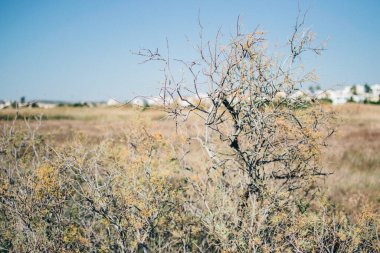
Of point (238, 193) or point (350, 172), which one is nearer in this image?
point (238, 193)

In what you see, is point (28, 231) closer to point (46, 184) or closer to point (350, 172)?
point (46, 184)

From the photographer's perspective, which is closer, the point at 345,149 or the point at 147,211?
the point at 147,211

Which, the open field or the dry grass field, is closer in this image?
the open field

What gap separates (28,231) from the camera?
5969 millimetres

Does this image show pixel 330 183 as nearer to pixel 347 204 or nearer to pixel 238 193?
pixel 347 204

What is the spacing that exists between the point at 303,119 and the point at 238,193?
2120 mm

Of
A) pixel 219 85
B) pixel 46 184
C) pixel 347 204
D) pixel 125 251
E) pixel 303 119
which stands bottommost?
pixel 347 204

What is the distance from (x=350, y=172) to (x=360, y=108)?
2851cm

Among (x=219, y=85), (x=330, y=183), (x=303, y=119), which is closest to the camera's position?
(x=219, y=85)

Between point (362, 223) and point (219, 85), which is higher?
point (219, 85)

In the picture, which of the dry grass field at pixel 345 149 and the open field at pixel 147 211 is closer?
the open field at pixel 147 211

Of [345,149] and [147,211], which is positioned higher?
[147,211]

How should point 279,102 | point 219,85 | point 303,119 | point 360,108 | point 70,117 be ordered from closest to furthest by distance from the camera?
point 219,85 → point 279,102 → point 303,119 → point 360,108 → point 70,117

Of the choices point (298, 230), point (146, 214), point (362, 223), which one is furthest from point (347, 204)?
point (146, 214)
